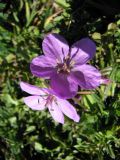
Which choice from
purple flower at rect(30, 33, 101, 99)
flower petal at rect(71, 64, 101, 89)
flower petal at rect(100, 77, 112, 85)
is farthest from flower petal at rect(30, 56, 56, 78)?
flower petal at rect(100, 77, 112, 85)

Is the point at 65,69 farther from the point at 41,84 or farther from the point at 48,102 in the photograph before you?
the point at 41,84

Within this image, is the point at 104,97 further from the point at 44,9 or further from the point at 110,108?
the point at 44,9

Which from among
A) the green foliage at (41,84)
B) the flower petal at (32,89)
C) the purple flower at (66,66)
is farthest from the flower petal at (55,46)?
the green foliage at (41,84)

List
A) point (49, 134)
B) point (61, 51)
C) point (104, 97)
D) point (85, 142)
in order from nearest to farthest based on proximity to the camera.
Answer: point (61, 51)
point (104, 97)
point (85, 142)
point (49, 134)

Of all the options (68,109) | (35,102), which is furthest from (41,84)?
(68,109)

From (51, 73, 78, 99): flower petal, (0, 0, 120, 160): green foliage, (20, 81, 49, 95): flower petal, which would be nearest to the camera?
(51, 73, 78, 99): flower petal

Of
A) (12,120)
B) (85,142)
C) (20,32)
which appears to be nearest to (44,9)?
(20,32)

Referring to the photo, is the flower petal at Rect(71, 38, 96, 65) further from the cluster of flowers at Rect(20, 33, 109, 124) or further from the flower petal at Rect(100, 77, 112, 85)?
the flower petal at Rect(100, 77, 112, 85)
